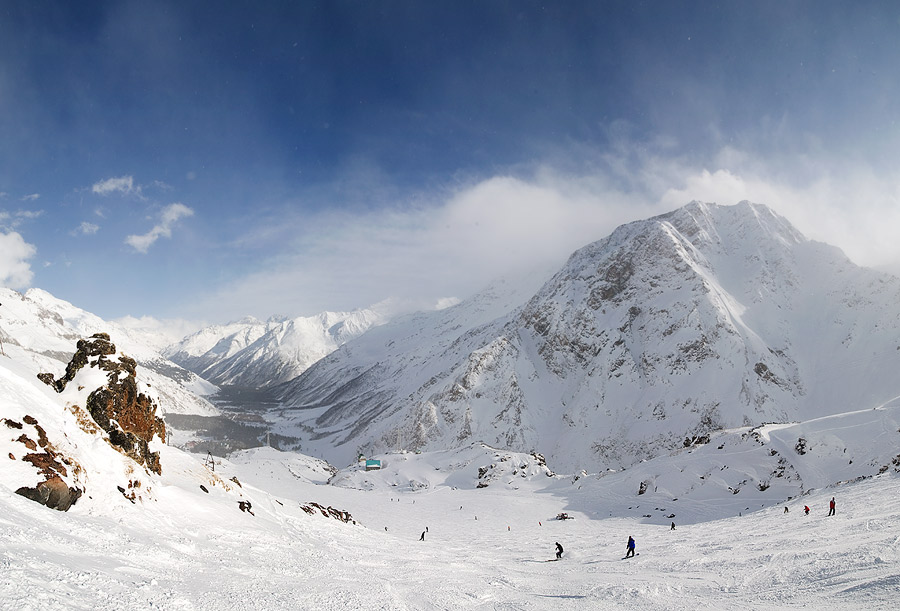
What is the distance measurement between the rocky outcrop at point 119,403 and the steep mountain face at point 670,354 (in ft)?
338

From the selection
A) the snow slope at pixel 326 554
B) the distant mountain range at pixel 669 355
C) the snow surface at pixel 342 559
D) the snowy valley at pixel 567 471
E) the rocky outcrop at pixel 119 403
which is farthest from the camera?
the distant mountain range at pixel 669 355

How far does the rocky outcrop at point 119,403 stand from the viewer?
22.9 m

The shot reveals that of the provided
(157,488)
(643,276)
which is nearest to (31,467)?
(157,488)

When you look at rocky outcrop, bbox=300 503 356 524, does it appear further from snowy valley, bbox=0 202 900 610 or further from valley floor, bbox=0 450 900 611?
valley floor, bbox=0 450 900 611

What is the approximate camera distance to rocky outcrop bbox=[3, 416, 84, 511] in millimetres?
14391

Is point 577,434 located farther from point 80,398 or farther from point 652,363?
point 80,398

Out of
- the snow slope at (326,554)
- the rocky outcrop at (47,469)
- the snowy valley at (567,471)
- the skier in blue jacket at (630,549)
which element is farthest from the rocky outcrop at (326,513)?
the skier in blue jacket at (630,549)

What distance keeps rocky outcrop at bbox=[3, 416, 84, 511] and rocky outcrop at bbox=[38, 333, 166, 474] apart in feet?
18.2

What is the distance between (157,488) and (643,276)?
150 m

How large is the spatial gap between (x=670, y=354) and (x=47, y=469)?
130 m

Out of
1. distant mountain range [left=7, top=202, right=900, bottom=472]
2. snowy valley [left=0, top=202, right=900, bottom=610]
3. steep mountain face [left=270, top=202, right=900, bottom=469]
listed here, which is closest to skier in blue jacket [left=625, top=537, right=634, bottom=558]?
snowy valley [left=0, top=202, right=900, bottom=610]

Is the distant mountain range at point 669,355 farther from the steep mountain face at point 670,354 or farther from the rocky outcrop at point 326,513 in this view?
the rocky outcrop at point 326,513

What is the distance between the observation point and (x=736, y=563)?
19328 mm

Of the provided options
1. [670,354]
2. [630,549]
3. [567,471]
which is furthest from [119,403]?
[670,354]
